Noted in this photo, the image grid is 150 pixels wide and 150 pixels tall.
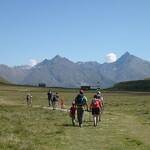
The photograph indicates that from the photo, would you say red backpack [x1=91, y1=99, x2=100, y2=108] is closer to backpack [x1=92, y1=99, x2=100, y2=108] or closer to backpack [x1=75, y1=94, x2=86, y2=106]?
backpack [x1=92, y1=99, x2=100, y2=108]

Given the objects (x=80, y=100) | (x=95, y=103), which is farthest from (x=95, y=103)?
(x=80, y=100)

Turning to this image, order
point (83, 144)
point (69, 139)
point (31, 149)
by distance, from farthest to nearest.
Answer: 1. point (69, 139)
2. point (83, 144)
3. point (31, 149)

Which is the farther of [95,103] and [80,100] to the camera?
[95,103]

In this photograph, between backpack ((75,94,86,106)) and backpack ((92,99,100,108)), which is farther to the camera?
backpack ((92,99,100,108))

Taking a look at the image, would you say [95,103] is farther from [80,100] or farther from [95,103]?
[80,100]

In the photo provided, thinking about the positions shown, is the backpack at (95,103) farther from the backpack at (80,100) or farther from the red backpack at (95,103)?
the backpack at (80,100)

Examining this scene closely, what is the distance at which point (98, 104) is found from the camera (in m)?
35.4

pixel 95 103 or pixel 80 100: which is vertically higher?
pixel 80 100

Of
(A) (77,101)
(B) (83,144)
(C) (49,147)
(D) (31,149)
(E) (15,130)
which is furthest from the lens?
(A) (77,101)

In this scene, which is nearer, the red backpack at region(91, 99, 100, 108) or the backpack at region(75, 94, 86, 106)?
the backpack at region(75, 94, 86, 106)

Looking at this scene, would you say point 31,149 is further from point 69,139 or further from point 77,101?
point 77,101

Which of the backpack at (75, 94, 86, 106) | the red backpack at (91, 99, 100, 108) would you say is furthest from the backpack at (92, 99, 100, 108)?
the backpack at (75, 94, 86, 106)

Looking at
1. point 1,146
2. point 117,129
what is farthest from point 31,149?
point 117,129

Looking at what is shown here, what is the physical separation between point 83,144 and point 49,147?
8.09 ft
